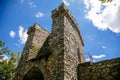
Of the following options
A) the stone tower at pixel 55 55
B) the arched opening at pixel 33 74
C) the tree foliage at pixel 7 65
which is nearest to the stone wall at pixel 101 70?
the stone tower at pixel 55 55

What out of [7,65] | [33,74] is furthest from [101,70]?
[7,65]

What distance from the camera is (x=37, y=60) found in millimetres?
9695

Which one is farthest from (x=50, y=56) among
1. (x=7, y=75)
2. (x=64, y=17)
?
(x=7, y=75)

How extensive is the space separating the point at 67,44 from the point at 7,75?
42.7 ft

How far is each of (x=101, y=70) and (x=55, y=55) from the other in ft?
9.82

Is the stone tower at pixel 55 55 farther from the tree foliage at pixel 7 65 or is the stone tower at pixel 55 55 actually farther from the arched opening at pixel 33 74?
the tree foliage at pixel 7 65

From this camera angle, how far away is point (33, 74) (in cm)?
1005

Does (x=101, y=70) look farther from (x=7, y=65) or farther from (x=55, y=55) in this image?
(x=7, y=65)

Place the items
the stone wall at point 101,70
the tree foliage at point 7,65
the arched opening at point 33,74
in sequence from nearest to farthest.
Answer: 1. the stone wall at point 101,70
2. the arched opening at point 33,74
3. the tree foliage at point 7,65

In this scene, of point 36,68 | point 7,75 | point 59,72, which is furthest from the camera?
point 7,75

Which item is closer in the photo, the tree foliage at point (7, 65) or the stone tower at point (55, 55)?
the stone tower at point (55, 55)

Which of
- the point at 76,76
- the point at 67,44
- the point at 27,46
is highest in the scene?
the point at 27,46

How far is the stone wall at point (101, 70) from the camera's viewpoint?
8216mm

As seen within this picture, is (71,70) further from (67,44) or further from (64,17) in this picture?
(64,17)
